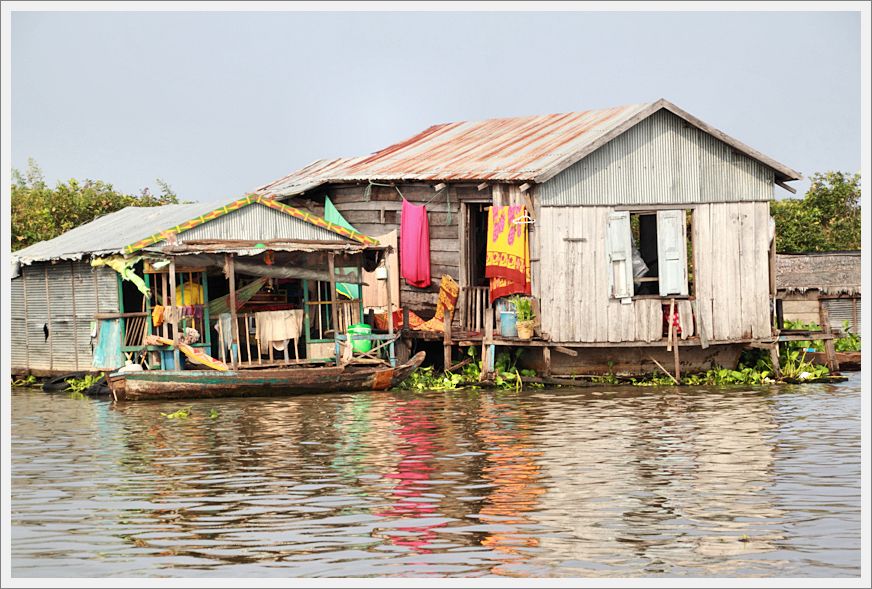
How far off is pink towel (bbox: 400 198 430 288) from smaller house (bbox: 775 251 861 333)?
725 centimetres

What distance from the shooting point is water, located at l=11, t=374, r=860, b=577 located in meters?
9.66

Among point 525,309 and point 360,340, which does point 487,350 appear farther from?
point 360,340

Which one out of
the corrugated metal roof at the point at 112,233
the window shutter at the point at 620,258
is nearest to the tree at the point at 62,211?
the corrugated metal roof at the point at 112,233

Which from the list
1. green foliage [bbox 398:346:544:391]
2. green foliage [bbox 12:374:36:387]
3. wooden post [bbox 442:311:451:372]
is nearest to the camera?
green foliage [bbox 398:346:544:391]

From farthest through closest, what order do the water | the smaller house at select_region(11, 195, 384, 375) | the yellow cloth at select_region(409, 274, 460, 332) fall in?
1. the yellow cloth at select_region(409, 274, 460, 332)
2. the smaller house at select_region(11, 195, 384, 375)
3. the water

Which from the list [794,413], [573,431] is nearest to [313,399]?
[573,431]

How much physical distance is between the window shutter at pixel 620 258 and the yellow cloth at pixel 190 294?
6.48 meters

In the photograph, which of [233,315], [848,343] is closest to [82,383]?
[233,315]

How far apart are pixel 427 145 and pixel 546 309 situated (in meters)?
6.43

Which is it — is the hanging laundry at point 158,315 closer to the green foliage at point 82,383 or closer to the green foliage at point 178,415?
the green foliage at point 82,383

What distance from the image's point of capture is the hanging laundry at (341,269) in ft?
78.7

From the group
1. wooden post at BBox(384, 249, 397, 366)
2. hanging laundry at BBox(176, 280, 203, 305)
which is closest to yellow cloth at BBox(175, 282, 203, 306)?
hanging laundry at BBox(176, 280, 203, 305)

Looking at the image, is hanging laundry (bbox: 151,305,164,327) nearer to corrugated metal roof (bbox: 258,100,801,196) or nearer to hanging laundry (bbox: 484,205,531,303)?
corrugated metal roof (bbox: 258,100,801,196)

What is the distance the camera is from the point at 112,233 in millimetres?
23984
